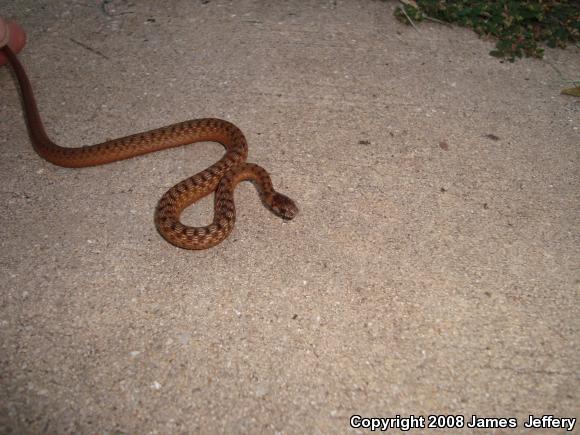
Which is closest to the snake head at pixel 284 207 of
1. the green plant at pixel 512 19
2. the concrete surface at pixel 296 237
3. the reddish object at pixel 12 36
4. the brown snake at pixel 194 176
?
the brown snake at pixel 194 176

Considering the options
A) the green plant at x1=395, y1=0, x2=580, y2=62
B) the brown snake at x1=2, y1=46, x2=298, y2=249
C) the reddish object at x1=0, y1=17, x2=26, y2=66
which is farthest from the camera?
the green plant at x1=395, y1=0, x2=580, y2=62

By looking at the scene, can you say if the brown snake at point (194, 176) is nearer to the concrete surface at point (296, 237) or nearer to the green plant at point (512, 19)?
the concrete surface at point (296, 237)

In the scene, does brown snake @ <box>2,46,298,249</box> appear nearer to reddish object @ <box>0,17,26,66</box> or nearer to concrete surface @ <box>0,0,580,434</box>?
concrete surface @ <box>0,0,580,434</box>

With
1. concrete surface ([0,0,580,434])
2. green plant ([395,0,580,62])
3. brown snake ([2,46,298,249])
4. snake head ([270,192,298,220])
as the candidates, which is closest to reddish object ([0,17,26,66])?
concrete surface ([0,0,580,434])

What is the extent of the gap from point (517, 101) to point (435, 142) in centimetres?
147

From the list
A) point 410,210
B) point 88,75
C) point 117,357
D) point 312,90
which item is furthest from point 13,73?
point 410,210

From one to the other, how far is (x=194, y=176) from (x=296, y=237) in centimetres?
123

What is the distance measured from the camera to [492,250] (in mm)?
4191

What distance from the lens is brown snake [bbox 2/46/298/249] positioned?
160 inches

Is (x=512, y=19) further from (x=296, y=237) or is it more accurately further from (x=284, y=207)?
(x=296, y=237)

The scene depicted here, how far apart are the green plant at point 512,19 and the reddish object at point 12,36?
523 cm

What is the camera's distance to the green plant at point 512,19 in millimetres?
6434

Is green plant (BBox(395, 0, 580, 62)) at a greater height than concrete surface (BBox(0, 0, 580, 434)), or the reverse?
green plant (BBox(395, 0, 580, 62))

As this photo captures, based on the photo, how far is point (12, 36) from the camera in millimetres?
5590
